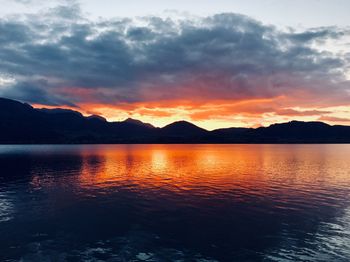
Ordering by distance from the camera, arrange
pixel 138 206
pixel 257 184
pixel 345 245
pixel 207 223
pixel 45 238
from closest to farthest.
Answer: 1. pixel 345 245
2. pixel 45 238
3. pixel 207 223
4. pixel 138 206
5. pixel 257 184

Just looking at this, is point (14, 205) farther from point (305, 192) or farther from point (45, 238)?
point (305, 192)

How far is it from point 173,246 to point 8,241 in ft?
70.8

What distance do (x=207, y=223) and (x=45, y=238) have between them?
78.3 feet

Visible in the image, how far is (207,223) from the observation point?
44438 mm

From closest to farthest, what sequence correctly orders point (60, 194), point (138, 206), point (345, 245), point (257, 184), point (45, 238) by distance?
point (345, 245) → point (45, 238) → point (138, 206) → point (60, 194) → point (257, 184)

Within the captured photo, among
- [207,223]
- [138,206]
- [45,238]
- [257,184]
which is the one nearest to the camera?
[45,238]

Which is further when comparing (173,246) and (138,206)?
(138,206)

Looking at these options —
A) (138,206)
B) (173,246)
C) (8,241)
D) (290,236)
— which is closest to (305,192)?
(290,236)

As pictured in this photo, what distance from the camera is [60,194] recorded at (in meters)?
67.4

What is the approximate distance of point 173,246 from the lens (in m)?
34.9

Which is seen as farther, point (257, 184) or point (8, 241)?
point (257, 184)

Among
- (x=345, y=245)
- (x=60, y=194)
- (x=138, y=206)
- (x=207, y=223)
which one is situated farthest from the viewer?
(x=60, y=194)

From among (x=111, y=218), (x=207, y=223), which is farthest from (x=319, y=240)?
(x=111, y=218)

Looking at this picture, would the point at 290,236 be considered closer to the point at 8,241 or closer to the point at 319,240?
the point at 319,240
